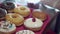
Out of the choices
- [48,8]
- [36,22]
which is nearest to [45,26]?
[36,22]

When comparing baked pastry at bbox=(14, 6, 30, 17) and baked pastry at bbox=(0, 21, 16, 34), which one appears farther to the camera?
baked pastry at bbox=(14, 6, 30, 17)

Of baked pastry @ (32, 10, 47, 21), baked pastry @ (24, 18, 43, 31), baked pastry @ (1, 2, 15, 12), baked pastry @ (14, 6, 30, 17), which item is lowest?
baked pastry @ (24, 18, 43, 31)

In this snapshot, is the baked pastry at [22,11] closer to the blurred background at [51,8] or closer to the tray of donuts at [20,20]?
the tray of donuts at [20,20]

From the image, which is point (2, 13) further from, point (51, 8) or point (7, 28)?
point (51, 8)

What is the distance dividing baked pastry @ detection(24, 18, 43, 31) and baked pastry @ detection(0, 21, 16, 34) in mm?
78

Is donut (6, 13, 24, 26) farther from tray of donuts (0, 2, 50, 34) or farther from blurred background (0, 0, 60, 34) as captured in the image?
blurred background (0, 0, 60, 34)

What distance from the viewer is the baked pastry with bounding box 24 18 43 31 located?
794 mm

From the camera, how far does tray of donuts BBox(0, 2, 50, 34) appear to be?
76cm

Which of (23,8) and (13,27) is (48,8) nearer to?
(23,8)

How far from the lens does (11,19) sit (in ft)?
2.66

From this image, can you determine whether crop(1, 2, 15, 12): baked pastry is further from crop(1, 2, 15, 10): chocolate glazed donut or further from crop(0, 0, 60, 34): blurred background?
crop(0, 0, 60, 34): blurred background

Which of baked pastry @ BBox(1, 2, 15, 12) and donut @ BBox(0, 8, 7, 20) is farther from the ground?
baked pastry @ BBox(1, 2, 15, 12)

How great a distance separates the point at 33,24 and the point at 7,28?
14cm

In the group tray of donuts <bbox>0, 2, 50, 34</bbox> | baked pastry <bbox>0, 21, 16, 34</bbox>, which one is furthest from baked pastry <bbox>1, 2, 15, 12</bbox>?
baked pastry <bbox>0, 21, 16, 34</bbox>
